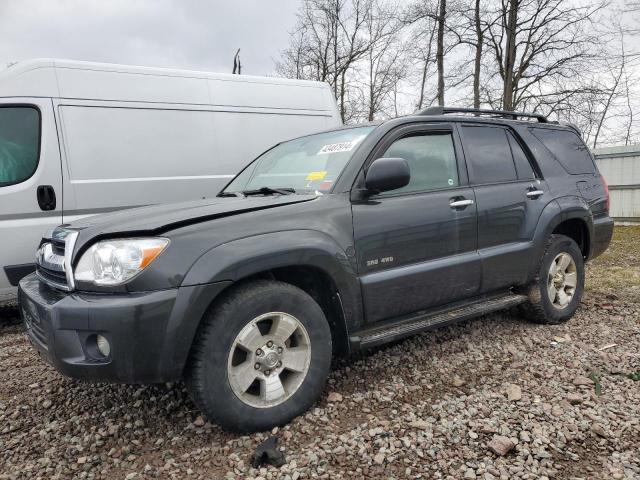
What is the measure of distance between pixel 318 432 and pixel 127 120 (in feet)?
12.5

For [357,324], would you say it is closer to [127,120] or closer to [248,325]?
[248,325]

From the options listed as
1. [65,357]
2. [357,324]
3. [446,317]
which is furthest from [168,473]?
[446,317]

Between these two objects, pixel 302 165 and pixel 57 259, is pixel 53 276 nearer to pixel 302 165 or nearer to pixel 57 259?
pixel 57 259

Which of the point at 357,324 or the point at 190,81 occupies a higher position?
the point at 190,81

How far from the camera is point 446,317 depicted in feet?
10.5

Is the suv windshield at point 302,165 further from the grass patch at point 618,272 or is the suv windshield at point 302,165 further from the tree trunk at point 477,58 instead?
the tree trunk at point 477,58

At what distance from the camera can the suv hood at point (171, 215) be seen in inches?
91.0

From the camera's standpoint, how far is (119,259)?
7.32ft

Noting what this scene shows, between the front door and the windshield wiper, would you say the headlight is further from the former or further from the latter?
the front door

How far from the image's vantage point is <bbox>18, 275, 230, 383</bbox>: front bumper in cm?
214

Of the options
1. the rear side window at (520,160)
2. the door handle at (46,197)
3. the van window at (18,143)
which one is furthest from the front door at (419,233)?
the van window at (18,143)

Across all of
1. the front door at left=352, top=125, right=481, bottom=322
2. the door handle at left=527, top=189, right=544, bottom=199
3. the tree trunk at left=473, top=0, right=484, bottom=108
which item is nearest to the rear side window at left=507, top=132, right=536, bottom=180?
the door handle at left=527, top=189, right=544, bottom=199

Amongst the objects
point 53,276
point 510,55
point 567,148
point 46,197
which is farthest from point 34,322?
point 510,55

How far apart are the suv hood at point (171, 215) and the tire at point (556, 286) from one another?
88.4 inches
